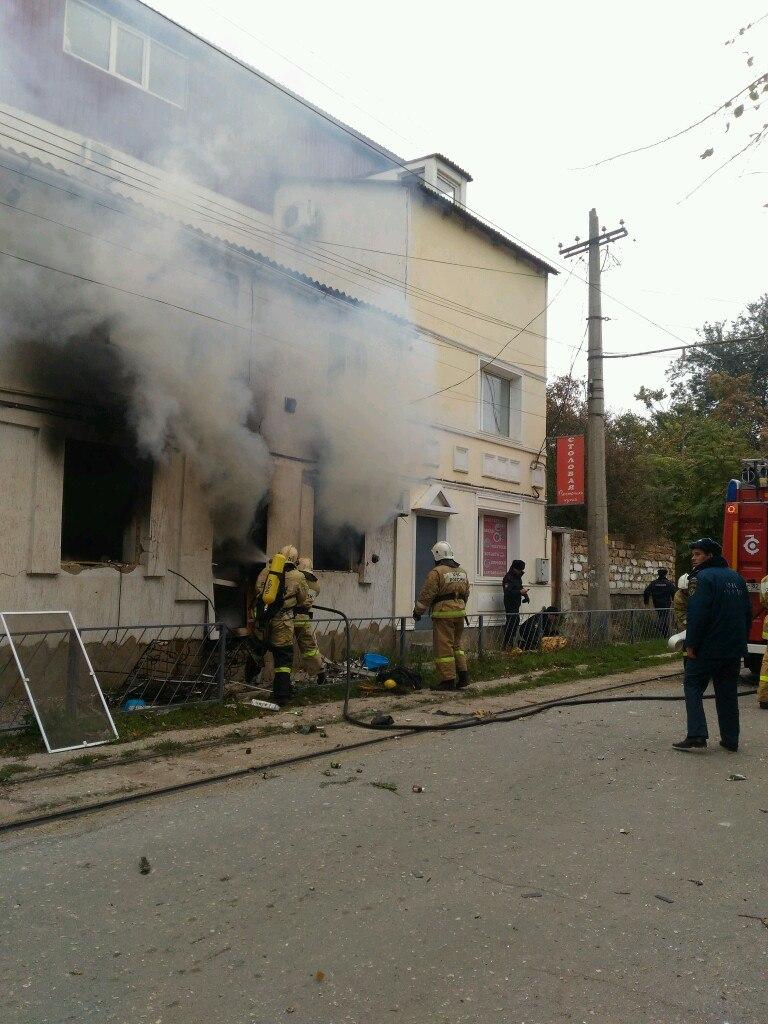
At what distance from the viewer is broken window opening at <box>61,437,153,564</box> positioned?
885 centimetres

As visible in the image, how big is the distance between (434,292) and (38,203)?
7.08m

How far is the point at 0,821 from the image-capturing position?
480cm

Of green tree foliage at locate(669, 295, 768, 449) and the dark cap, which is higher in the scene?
green tree foliage at locate(669, 295, 768, 449)

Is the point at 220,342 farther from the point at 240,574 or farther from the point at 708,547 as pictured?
the point at 708,547

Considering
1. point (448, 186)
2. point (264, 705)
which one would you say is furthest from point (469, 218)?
point (264, 705)

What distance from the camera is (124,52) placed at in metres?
11.2

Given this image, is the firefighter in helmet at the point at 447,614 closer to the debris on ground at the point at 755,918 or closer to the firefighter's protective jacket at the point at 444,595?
the firefighter's protective jacket at the point at 444,595

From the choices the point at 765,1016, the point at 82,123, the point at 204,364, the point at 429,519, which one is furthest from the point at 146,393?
the point at 765,1016

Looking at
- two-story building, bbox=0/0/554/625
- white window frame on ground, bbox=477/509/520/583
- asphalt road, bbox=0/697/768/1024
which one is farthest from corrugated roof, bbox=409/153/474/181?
asphalt road, bbox=0/697/768/1024

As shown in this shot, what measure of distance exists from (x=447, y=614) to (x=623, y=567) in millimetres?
11310

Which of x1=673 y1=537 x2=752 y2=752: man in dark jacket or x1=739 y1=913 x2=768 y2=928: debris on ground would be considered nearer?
x1=739 y1=913 x2=768 y2=928: debris on ground

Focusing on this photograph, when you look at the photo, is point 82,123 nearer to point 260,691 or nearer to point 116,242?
point 116,242

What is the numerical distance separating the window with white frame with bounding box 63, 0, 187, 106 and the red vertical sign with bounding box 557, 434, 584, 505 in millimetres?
8473

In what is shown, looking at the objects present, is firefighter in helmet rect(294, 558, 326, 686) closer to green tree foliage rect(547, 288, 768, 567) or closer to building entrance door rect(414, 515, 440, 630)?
building entrance door rect(414, 515, 440, 630)
